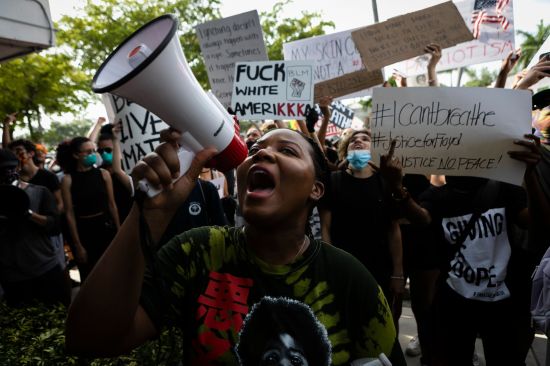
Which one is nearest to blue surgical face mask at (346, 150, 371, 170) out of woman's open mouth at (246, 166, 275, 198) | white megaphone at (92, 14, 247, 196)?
woman's open mouth at (246, 166, 275, 198)

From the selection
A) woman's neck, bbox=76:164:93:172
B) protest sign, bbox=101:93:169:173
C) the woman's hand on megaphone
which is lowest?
woman's neck, bbox=76:164:93:172

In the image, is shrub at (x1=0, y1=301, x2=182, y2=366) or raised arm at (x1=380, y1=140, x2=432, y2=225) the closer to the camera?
shrub at (x1=0, y1=301, x2=182, y2=366)

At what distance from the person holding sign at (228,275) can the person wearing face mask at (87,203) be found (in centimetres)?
343

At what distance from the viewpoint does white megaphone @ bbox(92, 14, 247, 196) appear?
1.06 metres

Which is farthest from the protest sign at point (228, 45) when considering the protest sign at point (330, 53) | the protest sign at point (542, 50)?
the protest sign at point (542, 50)

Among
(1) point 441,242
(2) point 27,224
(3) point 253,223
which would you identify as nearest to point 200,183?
(2) point 27,224

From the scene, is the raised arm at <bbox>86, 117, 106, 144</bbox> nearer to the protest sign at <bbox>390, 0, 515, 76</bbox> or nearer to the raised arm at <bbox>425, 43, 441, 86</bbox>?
the raised arm at <bbox>425, 43, 441, 86</bbox>

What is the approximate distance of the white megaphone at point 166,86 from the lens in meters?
1.06

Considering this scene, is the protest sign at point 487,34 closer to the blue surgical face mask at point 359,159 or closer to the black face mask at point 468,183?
the blue surgical face mask at point 359,159

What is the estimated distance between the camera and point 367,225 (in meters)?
3.27

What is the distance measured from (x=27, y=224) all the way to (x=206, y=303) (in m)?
2.98

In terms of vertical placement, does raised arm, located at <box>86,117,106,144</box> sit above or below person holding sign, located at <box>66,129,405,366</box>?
above

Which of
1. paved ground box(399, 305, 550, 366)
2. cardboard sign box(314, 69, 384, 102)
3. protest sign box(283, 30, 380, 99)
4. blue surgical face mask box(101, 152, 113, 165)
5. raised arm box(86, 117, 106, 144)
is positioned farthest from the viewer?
protest sign box(283, 30, 380, 99)

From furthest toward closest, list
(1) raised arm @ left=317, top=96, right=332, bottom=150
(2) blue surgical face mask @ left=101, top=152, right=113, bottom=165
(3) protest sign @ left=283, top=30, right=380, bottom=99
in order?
(3) protest sign @ left=283, top=30, right=380, bottom=99 → (2) blue surgical face mask @ left=101, top=152, right=113, bottom=165 → (1) raised arm @ left=317, top=96, right=332, bottom=150
